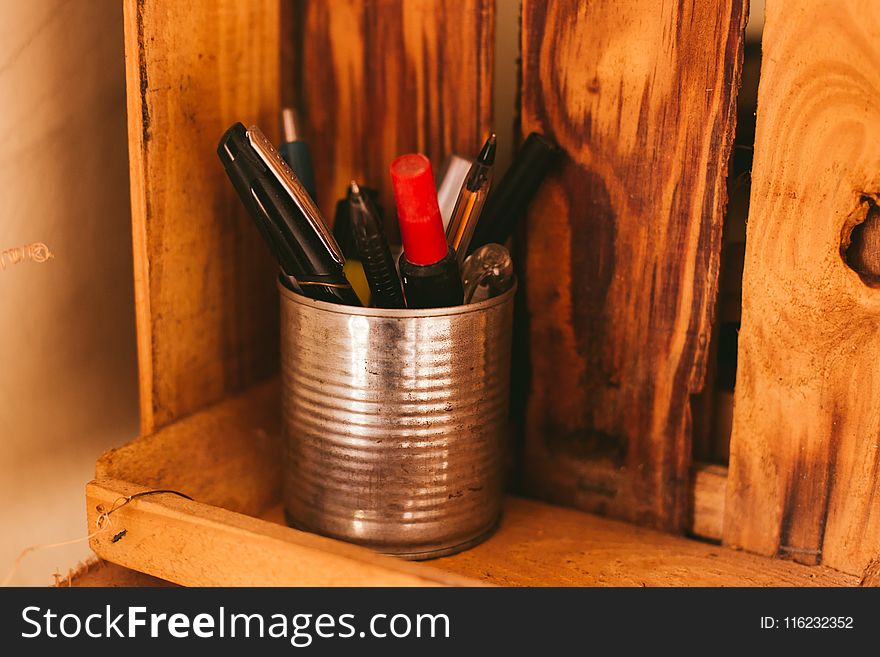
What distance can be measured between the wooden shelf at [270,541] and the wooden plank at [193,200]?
25mm

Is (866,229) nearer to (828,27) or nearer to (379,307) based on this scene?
(828,27)

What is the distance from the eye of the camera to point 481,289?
0.55 metres

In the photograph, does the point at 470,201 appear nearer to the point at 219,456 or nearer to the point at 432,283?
the point at 432,283

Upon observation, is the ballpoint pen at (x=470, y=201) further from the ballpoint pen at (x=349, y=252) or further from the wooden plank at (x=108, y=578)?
the wooden plank at (x=108, y=578)

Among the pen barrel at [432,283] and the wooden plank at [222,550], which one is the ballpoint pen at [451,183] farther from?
the wooden plank at [222,550]

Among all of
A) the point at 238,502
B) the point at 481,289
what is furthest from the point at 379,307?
the point at 238,502

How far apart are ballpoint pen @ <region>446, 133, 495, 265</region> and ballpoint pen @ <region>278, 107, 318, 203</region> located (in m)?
0.09

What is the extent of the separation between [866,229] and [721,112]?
0.29 feet

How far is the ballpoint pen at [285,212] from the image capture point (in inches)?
20.2

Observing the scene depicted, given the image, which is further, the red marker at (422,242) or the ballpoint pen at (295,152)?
the ballpoint pen at (295,152)

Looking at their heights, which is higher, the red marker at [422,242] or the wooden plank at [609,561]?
the red marker at [422,242]

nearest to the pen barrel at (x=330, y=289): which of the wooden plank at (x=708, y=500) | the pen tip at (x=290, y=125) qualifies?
the pen tip at (x=290, y=125)

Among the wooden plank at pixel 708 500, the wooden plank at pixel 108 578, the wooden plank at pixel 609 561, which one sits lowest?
the wooden plank at pixel 108 578
